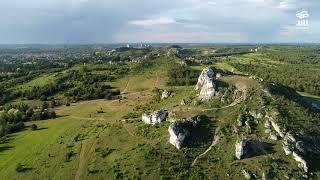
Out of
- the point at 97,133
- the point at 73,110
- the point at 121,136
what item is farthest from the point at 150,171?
the point at 73,110

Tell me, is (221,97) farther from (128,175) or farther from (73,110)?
(73,110)

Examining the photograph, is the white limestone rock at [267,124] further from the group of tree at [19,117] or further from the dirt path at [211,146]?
the group of tree at [19,117]

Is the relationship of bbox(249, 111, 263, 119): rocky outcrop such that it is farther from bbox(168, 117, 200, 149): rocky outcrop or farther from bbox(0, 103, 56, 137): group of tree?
bbox(0, 103, 56, 137): group of tree

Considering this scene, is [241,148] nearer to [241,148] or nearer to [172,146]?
[241,148]

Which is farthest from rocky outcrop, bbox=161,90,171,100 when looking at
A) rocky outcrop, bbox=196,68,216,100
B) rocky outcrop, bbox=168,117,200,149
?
rocky outcrop, bbox=168,117,200,149

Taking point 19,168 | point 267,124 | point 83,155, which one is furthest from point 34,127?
point 267,124

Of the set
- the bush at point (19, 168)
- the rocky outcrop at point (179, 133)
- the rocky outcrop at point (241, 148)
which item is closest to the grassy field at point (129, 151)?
the bush at point (19, 168)

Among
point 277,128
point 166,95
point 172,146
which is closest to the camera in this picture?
point 172,146

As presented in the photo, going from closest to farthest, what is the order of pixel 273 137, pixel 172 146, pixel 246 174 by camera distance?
pixel 246 174, pixel 172 146, pixel 273 137
